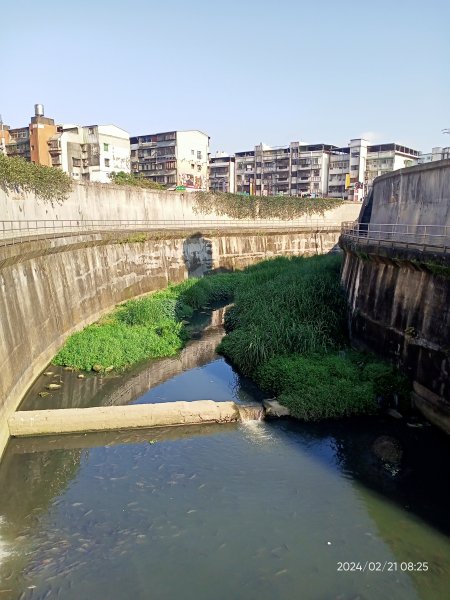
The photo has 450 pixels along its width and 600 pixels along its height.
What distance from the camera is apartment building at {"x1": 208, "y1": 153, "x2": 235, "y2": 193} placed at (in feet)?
286

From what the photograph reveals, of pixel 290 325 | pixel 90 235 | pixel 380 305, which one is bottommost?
pixel 290 325

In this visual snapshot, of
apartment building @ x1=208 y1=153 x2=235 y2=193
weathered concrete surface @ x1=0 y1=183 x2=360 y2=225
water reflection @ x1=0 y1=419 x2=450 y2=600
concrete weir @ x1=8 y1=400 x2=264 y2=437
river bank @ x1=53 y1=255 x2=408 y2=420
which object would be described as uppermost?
apartment building @ x1=208 y1=153 x2=235 y2=193

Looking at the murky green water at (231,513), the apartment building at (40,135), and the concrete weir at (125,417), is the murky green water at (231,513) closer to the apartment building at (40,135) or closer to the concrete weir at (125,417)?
the concrete weir at (125,417)

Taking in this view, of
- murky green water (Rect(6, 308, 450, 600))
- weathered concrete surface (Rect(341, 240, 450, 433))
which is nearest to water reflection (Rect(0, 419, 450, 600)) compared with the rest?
→ murky green water (Rect(6, 308, 450, 600))

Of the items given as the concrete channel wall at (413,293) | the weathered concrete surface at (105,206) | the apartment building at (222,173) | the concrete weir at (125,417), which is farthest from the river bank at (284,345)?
the apartment building at (222,173)

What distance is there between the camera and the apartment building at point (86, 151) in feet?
193

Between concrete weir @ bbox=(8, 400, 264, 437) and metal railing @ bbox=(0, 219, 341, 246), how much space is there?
5915 mm

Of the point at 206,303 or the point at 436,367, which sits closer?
the point at 436,367

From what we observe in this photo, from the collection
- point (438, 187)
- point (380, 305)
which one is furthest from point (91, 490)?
point (438, 187)

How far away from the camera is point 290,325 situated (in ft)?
63.7

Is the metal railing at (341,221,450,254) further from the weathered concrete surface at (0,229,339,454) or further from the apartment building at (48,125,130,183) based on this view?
the apartment building at (48,125,130,183)

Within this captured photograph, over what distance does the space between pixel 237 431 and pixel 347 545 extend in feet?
15.9

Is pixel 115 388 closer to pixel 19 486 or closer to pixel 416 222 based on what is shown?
pixel 19 486

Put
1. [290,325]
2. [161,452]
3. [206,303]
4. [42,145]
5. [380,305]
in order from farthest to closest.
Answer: [42,145], [206,303], [290,325], [380,305], [161,452]
